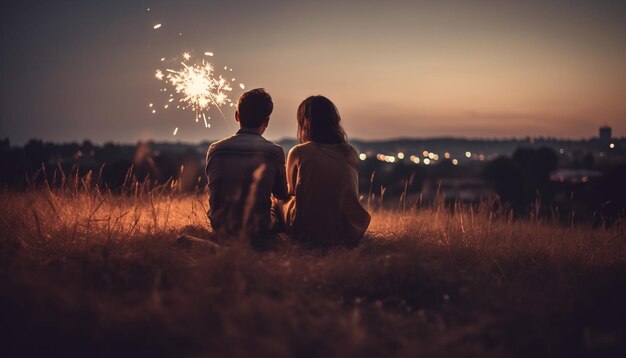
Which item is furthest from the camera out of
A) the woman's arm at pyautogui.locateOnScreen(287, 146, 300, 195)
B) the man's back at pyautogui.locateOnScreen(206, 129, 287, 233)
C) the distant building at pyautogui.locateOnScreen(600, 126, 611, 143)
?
the distant building at pyautogui.locateOnScreen(600, 126, 611, 143)

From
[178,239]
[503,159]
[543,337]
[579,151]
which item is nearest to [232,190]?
[178,239]

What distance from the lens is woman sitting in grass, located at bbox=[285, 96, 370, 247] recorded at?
5.14 metres

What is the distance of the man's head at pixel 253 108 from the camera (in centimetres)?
513

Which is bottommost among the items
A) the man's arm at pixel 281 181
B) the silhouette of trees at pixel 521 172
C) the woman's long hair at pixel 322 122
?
the silhouette of trees at pixel 521 172

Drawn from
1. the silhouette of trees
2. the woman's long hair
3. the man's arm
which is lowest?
the silhouette of trees

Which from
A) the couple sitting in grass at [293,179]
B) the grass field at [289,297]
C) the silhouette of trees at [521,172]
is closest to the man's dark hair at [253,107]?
the couple sitting in grass at [293,179]

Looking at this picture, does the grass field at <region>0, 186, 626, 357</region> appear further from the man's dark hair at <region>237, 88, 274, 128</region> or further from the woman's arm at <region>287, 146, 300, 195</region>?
the man's dark hair at <region>237, 88, 274, 128</region>

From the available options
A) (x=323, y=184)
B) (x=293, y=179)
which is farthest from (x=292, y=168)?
(x=323, y=184)

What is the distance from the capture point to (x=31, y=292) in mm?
3146

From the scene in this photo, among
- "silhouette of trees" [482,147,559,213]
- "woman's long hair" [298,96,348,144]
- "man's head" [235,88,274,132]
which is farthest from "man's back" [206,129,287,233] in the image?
"silhouette of trees" [482,147,559,213]

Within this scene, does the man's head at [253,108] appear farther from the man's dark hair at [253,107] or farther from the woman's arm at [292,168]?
the woman's arm at [292,168]

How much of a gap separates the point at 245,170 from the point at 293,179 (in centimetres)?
70

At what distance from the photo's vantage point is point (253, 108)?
16.8 ft

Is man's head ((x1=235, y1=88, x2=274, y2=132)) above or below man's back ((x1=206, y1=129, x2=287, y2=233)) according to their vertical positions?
above
